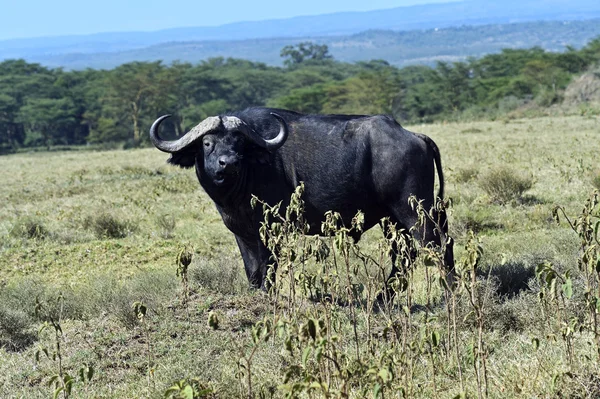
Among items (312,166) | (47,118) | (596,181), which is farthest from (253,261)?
(47,118)

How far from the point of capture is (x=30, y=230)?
32.0 ft

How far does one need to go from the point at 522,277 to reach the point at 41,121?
2008 inches

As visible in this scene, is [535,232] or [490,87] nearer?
[535,232]

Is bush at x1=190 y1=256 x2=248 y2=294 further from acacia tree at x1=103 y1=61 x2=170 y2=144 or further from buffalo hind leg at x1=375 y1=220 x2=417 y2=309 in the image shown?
acacia tree at x1=103 y1=61 x2=170 y2=144

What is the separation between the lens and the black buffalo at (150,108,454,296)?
18.7 ft

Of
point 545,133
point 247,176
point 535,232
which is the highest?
point 247,176

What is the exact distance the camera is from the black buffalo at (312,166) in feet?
18.7

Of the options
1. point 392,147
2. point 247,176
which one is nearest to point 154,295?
point 247,176

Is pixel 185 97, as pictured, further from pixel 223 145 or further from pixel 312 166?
pixel 223 145

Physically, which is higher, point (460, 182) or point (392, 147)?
point (392, 147)

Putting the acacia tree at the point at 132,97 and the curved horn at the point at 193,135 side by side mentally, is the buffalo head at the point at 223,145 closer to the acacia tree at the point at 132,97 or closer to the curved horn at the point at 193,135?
the curved horn at the point at 193,135

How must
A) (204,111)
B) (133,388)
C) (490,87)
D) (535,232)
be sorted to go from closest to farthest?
(133,388) < (535,232) < (490,87) < (204,111)

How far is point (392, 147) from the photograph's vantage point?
19.1ft

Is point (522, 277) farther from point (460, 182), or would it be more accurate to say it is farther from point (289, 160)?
point (460, 182)
